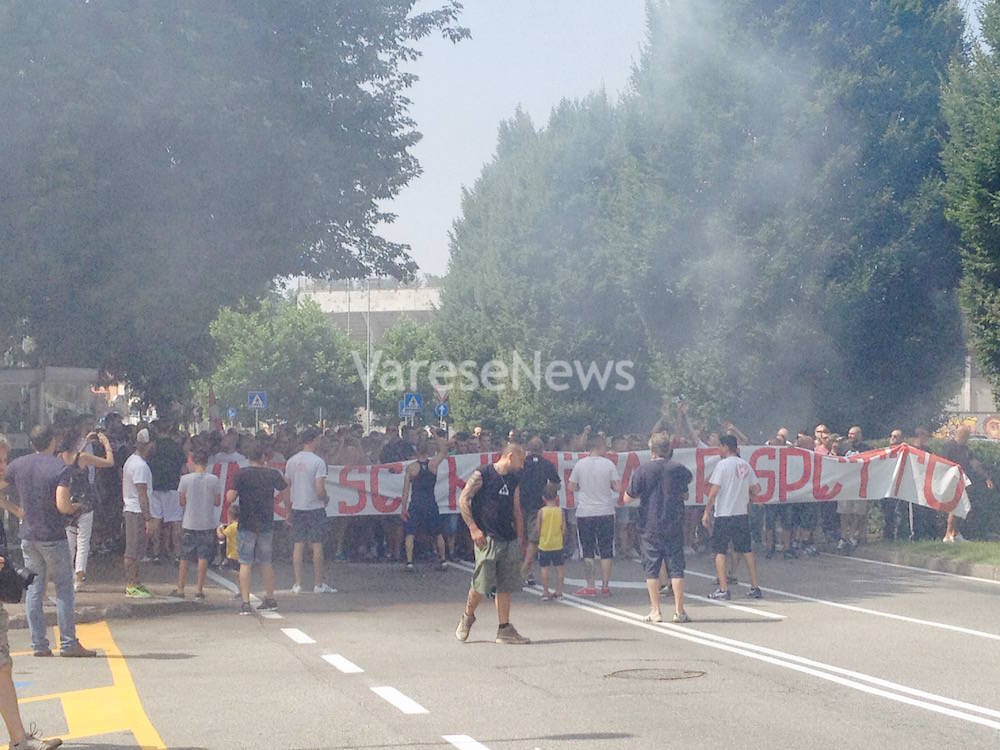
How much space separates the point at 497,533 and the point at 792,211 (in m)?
22.9

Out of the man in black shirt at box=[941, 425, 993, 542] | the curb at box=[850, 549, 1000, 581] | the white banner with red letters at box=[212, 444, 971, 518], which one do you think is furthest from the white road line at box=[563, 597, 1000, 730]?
the man in black shirt at box=[941, 425, 993, 542]

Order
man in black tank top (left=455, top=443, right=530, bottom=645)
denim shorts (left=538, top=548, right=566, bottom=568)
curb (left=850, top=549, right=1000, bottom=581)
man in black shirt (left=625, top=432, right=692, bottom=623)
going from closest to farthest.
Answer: man in black tank top (left=455, top=443, right=530, bottom=645) < man in black shirt (left=625, top=432, right=692, bottom=623) < denim shorts (left=538, top=548, right=566, bottom=568) < curb (left=850, top=549, right=1000, bottom=581)

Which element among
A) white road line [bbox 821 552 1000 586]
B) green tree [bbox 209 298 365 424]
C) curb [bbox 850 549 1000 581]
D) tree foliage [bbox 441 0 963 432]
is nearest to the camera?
white road line [bbox 821 552 1000 586]

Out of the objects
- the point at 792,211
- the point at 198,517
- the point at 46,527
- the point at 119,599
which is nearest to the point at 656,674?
the point at 46,527

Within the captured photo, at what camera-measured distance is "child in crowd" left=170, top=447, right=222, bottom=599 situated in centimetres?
1570

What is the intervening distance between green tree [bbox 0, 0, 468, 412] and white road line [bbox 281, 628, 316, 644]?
8450mm

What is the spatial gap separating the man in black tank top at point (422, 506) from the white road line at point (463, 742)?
10864mm

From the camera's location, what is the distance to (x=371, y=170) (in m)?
24.2

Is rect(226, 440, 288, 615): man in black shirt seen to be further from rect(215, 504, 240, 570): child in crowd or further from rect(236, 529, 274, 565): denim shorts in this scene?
rect(215, 504, 240, 570): child in crowd

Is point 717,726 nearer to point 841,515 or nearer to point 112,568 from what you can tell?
point 112,568

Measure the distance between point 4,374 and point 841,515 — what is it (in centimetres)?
1317

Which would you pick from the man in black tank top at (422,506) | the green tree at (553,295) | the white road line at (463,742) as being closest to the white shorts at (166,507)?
the man in black tank top at (422,506)

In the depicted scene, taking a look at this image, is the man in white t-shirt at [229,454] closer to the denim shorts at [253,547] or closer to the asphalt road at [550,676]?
the asphalt road at [550,676]

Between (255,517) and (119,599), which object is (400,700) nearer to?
(255,517)
